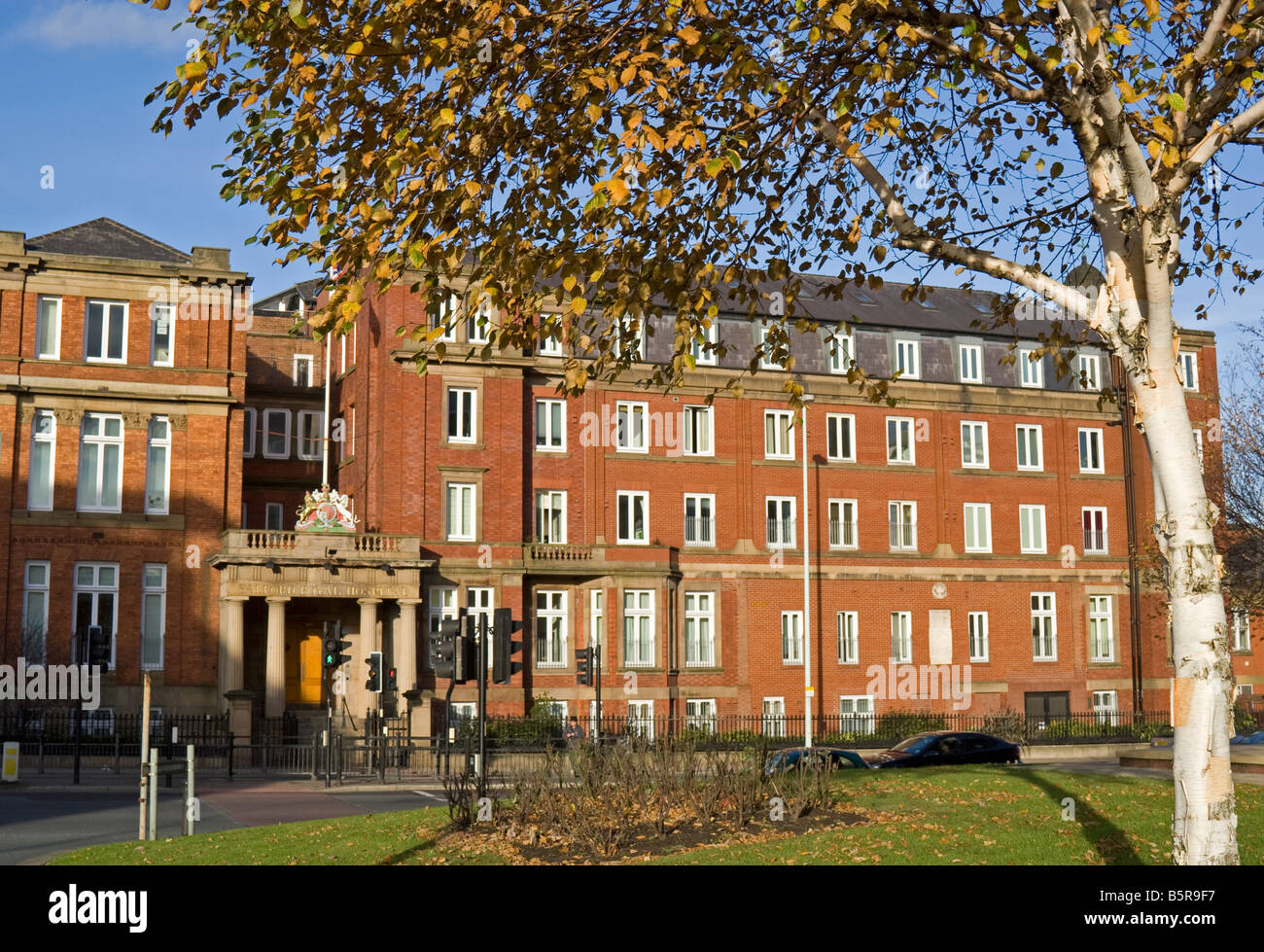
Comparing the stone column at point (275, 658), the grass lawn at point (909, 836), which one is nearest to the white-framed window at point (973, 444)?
the stone column at point (275, 658)

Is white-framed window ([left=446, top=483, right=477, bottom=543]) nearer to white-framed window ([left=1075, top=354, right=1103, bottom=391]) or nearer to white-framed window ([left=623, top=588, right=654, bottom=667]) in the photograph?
white-framed window ([left=623, top=588, right=654, bottom=667])

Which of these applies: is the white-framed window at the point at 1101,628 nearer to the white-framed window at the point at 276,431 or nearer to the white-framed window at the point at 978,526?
the white-framed window at the point at 978,526

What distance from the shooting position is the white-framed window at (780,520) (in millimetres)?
51125

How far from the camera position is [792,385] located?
15.2 m

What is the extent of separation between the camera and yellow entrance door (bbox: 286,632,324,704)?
155 ft

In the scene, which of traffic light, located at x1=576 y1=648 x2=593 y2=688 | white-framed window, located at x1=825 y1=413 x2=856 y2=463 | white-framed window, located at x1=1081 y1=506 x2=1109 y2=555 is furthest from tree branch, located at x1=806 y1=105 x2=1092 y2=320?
white-framed window, located at x1=1081 y1=506 x2=1109 y2=555

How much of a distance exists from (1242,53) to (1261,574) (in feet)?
75.6

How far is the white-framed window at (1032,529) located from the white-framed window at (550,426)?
19.9 metres

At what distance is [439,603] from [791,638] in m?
13.6

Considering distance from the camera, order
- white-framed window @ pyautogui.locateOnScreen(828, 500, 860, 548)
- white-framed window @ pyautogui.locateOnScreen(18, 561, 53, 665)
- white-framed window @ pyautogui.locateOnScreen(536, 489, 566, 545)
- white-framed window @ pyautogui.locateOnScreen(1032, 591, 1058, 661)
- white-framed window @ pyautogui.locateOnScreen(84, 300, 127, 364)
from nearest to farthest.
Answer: white-framed window @ pyautogui.locateOnScreen(18, 561, 53, 665)
white-framed window @ pyautogui.locateOnScreen(84, 300, 127, 364)
white-framed window @ pyautogui.locateOnScreen(536, 489, 566, 545)
white-framed window @ pyautogui.locateOnScreen(828, 500, 860, 548)
white-framed window @ pyautogui.locateOnScreen(1032, 591, 1058, 661)

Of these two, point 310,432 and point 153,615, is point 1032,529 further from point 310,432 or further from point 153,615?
point 153,615

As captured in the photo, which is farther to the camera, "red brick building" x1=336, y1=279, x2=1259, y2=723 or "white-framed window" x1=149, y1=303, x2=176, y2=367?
"red brick building" x1=336, y1=279, x2=1259, y2=723

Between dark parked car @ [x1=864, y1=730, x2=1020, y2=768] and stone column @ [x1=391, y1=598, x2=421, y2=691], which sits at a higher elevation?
stone column @ [x1=391, y1=598, x2=421, y2=691]

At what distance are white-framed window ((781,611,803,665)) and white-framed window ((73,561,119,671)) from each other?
23522 mm
